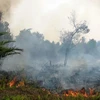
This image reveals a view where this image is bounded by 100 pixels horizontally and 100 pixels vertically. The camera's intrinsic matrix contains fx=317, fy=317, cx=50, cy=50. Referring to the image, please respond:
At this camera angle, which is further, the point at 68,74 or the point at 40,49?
the point at 40,49

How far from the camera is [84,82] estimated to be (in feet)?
101

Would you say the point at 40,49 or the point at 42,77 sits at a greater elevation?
the point at 40,49

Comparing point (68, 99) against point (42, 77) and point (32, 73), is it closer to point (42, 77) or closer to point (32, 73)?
point (42, 77)

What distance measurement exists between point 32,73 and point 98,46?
169 feet

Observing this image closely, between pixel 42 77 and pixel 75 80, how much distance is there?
10.8 ft

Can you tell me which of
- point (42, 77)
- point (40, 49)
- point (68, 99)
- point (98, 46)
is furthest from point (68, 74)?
point (98, 46)

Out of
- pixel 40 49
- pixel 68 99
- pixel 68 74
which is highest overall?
pixel 40 49

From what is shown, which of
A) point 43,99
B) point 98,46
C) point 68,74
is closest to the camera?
point 43,99

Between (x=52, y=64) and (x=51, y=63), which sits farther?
(x=51, y=63)

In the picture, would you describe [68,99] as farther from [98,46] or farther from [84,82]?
[98,46]

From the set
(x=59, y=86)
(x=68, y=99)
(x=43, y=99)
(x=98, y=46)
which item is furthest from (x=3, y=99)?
(x=98, y=46)

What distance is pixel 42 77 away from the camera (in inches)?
1241

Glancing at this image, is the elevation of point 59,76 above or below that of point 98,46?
below

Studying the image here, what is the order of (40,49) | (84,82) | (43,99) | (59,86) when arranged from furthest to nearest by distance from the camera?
(40,49), (84,82), (59,86), (43,99)
